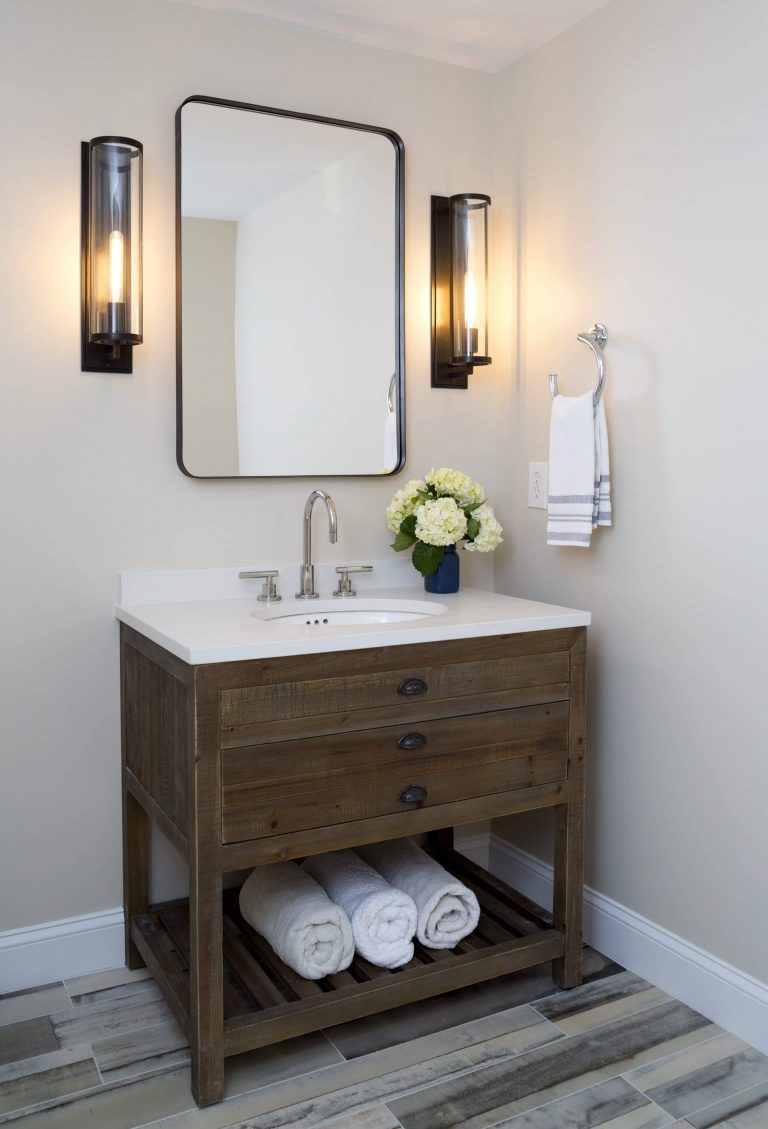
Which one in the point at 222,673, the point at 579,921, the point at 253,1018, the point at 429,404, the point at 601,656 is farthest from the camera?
the point at 429,404

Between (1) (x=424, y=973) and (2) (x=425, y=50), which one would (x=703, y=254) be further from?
(1) (x=424, y=973)

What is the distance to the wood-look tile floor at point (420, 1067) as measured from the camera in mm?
1707

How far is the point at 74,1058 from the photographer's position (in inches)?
73.4

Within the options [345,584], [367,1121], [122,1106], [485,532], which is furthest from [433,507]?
[122,1106]

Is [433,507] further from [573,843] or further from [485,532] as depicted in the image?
[573,843]

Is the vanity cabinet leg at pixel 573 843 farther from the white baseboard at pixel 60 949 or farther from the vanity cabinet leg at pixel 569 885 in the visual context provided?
the white baseboard at pixel 60 949

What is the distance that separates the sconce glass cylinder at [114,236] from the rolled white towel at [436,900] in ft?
4.31

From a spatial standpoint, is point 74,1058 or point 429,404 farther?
point 429,404

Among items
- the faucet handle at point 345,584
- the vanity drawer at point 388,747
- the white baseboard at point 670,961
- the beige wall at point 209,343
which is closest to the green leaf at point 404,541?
the faucet handle at point 345,584

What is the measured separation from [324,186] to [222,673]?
4.28 ft

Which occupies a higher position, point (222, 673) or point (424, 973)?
point (222, 673)

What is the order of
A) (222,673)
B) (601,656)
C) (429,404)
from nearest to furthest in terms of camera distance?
(222,673), (601,656), (429,404)

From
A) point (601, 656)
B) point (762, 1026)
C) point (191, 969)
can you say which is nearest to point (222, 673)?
point (191, 969)

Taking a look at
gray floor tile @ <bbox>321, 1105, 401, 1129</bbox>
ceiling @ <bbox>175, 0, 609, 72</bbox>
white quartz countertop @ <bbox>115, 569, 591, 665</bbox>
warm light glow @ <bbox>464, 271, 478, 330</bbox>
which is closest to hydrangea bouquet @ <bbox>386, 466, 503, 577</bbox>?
white quartz countertop @ <bbox>115, 569, 591, 665</bbox>
